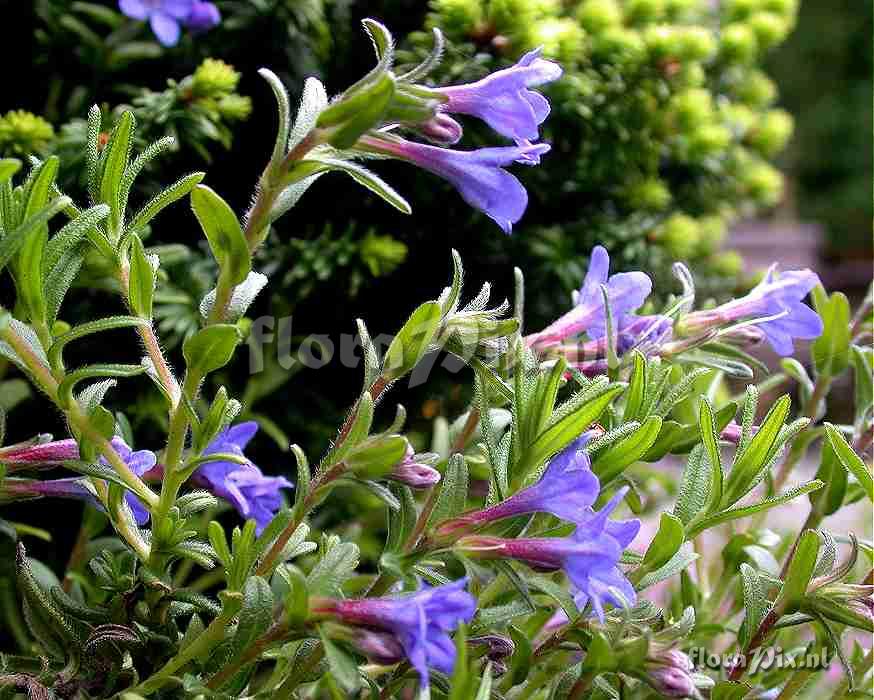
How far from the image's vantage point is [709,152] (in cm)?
110

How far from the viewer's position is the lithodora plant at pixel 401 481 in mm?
492

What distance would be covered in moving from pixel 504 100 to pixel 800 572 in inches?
12.5

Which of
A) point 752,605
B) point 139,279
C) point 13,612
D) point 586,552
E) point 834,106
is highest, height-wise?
point 139,279

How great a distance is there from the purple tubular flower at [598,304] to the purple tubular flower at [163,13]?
1.43 ft

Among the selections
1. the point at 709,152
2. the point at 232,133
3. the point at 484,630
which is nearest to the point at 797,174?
the point at 709,152

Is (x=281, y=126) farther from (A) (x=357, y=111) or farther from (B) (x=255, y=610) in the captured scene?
(B) (x=255, y=610)

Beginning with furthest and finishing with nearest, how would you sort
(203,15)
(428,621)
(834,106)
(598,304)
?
(834,106) → (203,15) → (598,304) → (428,621)

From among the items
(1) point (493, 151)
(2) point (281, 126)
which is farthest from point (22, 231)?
(1) point (493, 151)

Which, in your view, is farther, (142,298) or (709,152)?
(709,152)

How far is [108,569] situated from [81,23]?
592mm

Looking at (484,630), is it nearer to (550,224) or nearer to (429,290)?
(429,290)

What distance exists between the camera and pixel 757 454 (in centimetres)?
60

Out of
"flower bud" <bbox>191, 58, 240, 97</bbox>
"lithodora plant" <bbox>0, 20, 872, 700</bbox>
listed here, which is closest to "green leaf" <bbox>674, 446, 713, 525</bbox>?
"lithodora plant" <bbox>0, 20, 872, 700</bbox>

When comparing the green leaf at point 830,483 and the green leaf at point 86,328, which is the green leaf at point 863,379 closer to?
the green leaf at point 830,483
